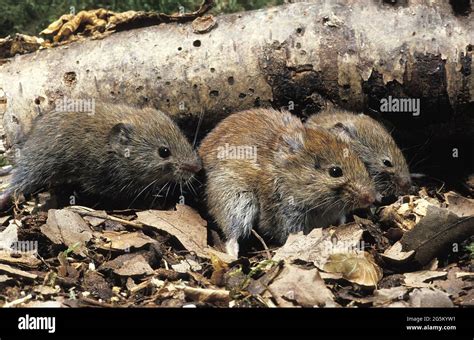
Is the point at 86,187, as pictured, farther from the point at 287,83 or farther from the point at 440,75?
the point at 440,75

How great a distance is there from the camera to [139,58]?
848cm

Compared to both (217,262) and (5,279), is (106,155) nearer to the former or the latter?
(217,262)

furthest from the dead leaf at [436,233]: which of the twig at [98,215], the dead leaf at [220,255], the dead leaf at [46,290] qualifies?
the dead leaf at [46,290]

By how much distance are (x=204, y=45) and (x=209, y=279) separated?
283cm

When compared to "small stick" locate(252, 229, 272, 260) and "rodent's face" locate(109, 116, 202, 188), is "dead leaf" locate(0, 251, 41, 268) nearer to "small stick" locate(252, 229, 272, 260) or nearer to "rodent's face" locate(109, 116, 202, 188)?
"rodent's face" locate(109, 116, 202, 188)

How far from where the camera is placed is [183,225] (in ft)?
24.9

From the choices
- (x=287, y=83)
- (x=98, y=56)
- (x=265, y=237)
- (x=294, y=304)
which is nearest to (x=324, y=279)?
(x=294, y=304)

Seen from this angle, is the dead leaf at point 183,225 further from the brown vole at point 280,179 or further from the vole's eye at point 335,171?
the vole's eye at point 335,171

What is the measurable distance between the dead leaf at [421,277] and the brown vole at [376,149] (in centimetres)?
181

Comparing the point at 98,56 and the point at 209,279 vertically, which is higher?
the point at 98,56

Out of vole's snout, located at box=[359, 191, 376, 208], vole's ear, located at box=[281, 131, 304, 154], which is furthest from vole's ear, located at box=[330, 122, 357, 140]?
vole's snout, located at box=[359, 191, 376, 208]

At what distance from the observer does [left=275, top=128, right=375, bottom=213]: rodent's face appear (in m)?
7.46

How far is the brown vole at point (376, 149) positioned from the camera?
824 centimetres

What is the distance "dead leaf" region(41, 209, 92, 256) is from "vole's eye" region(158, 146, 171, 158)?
3.71 ft
